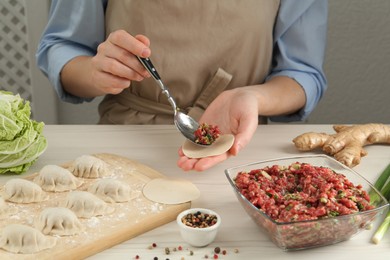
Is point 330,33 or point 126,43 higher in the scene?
point 126,43

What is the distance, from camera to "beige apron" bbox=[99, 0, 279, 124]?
66.4 inches

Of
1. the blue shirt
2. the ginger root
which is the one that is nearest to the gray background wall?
the blue shirt

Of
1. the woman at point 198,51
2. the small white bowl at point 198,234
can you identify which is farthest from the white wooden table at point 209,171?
the woman at point 198,51

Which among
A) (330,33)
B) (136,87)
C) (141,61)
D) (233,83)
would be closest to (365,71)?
(330,33)

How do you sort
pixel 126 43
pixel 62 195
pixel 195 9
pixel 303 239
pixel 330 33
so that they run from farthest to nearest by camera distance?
pixel 330 33 < pixel 195 9 < pixel 126 43 < pixel 62 195 < pixel 303 239

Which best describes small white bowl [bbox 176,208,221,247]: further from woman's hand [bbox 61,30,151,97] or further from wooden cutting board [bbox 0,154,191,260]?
woman's hand [bbox 61,30,151,97]

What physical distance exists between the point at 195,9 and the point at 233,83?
0.26 meters

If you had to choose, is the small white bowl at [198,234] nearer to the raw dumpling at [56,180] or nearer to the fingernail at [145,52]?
the raw dumpling at [56,180]

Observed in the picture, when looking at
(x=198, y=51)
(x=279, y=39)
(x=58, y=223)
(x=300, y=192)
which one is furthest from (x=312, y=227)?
(x=279, y=39)

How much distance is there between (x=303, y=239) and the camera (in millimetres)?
1045

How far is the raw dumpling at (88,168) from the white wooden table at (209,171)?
0.13m

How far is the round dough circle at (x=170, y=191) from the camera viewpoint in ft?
3.99

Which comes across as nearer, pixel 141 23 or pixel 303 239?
pixel 303 239

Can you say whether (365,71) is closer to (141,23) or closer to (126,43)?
(141,23)
